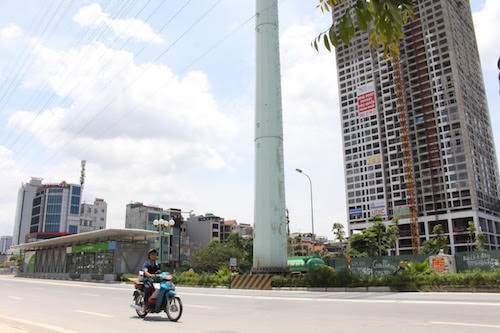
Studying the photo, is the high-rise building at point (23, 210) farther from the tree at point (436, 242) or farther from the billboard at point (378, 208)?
the tree at point (436, 242)

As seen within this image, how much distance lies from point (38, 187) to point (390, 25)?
165 metres

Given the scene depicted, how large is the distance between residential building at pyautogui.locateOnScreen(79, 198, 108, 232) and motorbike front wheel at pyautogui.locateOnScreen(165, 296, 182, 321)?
145m

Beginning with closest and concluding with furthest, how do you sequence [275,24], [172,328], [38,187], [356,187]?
1. [172,328]
2. [275,24]
3. [356,187]
4. [38,187]

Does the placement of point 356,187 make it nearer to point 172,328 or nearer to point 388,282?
point 388,282

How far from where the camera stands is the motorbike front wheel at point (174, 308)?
32.8 ft

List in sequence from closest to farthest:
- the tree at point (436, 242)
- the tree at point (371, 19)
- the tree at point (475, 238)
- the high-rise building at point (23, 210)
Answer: the tree at point (371, 19)
the tree at point (475, 238)
the tree at point (436, 242)
the high-rise building at point (23, 210)

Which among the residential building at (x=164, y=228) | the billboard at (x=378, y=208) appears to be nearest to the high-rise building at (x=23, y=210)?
the residential building at (x=164, y=228)

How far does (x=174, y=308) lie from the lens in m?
10.1

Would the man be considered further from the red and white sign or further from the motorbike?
the red and white sign

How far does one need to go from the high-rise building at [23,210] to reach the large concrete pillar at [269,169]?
146 meters

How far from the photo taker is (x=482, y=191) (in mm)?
117000

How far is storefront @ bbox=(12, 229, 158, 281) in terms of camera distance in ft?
144

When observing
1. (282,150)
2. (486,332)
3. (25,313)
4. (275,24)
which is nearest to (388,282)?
(282,150)

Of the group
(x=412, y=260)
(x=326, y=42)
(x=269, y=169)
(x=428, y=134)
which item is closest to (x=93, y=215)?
(x=428, y=134)
